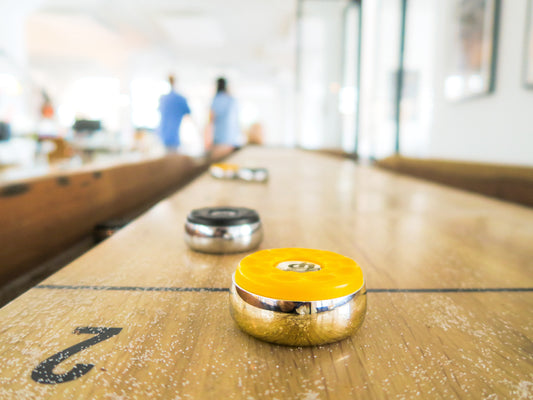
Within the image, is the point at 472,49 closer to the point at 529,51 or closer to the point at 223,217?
the point at 529,51

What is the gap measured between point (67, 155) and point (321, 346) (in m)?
6.72

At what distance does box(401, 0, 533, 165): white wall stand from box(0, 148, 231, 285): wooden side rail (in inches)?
96.3

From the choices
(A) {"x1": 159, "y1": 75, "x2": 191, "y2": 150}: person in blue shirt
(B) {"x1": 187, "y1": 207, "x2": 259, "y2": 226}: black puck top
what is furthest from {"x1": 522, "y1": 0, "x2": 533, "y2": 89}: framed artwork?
(A) {"x1": 159, "y1": 75, "x2": 191, "y2": 150}: person in blue shirt

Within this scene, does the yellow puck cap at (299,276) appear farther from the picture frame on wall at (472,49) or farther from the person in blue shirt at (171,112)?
the person in blue shirt at (171,112)

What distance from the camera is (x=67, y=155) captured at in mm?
6129

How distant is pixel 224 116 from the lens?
451cm

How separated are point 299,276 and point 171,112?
4.63m

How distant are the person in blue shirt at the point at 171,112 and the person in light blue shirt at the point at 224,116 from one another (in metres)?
0.43

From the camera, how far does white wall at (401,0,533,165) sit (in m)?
2.52

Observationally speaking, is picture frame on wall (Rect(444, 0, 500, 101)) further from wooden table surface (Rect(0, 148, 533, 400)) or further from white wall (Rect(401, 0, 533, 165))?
wooden table surface (Rect(0, 148, 533, 400))

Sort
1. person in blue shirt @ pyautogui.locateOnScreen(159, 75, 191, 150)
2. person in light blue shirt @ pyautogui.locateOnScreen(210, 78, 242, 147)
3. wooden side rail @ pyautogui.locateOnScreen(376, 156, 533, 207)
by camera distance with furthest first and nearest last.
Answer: person in blue shirt @ pyautogui.locateOnScreen(159, 75, 191, 150) → person in light blue shirt @ pyautogui.locateOnScreen(210, 78, 242, 147) → wooden side rail @ pyautogui.locateOnScreen(376, 156, 533, 207)

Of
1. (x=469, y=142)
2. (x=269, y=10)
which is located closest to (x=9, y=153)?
(x=269, y=10)

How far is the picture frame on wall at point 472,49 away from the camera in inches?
109

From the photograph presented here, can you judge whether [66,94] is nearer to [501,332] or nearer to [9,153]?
[9,153]
